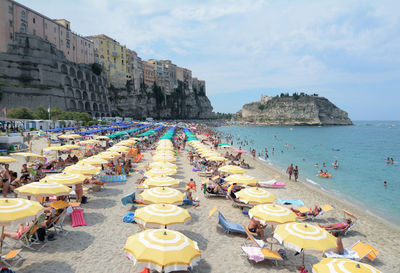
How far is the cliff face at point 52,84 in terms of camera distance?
54.6m

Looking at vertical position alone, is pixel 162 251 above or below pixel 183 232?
above

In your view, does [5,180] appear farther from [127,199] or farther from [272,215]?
[272,215]

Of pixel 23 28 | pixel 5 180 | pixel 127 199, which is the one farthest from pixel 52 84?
pixel 127 199

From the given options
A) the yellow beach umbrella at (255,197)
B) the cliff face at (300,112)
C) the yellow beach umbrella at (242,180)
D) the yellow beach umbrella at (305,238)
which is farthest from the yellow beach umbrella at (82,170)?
the cliff face at (300,112)

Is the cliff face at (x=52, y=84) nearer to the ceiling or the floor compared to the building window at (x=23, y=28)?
nearer to the floor

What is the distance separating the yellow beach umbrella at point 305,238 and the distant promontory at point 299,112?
16631 cm

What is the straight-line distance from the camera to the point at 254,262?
284 inches

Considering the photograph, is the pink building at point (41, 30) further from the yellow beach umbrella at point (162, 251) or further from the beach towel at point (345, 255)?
the beach towel at point (345, 255)

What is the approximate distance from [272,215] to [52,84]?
6574 cm

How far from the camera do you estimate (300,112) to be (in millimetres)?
163375

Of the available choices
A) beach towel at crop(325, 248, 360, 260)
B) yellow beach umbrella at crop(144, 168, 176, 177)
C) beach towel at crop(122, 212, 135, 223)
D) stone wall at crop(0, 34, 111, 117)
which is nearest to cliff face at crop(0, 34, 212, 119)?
stone wall at crop(0, 34, 111, 117)

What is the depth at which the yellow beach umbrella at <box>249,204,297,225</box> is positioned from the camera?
295 inches

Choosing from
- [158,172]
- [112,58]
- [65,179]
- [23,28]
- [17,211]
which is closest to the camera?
[17,211]

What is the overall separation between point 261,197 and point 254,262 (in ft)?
9.10
